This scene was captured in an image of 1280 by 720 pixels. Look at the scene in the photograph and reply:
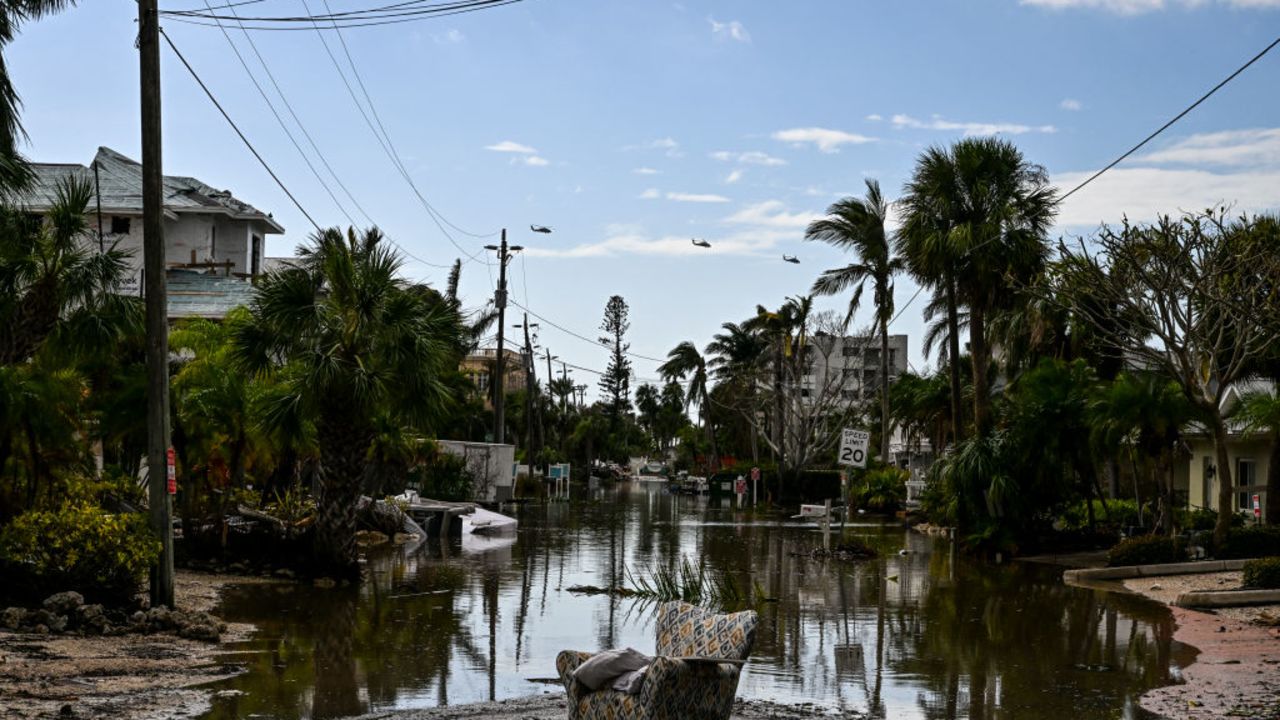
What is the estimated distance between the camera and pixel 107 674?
11961 millimetres

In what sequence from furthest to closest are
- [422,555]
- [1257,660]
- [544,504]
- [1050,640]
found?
[544,504]
[422,555]
[1050,640]
[1257,660]

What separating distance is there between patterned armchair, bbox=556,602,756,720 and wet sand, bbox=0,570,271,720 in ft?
10.9

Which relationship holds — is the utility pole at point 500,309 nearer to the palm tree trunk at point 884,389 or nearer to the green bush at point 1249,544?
the palm tree trunk at point 884,389

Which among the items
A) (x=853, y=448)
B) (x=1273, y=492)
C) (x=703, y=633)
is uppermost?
(x=853, y=448)

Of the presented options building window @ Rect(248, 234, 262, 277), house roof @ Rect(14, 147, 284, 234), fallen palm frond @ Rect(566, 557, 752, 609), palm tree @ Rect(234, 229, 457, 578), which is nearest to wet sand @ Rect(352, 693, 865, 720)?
fallen palm frond @ Rect(566, 557, 752, 609)

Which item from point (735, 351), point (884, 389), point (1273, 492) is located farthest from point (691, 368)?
point (1273, 492)

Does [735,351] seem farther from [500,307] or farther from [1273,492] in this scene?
[1273,492]

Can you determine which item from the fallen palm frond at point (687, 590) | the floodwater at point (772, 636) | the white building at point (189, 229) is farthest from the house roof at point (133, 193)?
the fallen palm frond at point (687, 590)

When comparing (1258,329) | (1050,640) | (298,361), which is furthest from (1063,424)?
(298,361)

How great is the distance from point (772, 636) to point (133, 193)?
35.8 m

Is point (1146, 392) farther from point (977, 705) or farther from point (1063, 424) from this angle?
point (977, 705)

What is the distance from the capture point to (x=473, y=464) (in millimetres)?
46375

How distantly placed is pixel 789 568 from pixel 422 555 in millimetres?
7727

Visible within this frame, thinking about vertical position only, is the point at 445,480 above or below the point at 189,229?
below
